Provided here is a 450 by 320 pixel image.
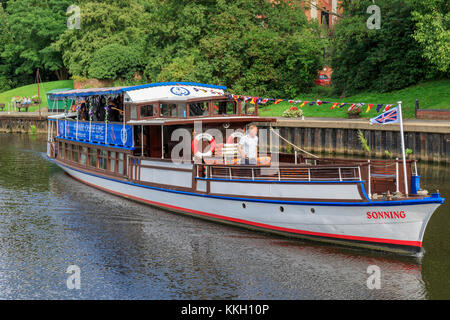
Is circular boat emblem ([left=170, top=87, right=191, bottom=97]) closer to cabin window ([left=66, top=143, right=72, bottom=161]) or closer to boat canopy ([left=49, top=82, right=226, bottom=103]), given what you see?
boat canopy ([left=49, top=82, right=226, bottom=103])

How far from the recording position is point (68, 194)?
1046 inches

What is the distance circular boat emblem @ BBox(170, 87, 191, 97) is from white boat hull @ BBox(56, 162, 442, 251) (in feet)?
15.1

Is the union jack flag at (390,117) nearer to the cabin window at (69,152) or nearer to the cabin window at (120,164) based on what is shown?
the cabin window at (120,164)

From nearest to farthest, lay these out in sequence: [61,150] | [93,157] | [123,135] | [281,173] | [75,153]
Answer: [281,173] → [123,135] → [93,157] → [75,153] → [61,150]

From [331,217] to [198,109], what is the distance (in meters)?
7.75

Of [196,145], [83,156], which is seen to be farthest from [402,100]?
[196,145]

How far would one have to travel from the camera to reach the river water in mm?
14406

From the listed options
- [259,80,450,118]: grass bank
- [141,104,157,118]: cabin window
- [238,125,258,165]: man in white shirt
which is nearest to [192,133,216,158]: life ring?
[238,125,258,165]: man in white shirt

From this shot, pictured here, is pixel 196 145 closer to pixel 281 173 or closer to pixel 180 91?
pixel 180 91

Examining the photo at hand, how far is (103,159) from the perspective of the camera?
1067 inches

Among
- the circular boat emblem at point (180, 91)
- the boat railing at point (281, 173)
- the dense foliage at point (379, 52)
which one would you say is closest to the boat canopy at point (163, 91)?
the circular boat emblem at point (180, 91)

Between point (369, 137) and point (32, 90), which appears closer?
point (369, 137)

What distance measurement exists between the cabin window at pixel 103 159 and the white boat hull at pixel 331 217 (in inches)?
255

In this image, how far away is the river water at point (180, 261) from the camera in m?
14.4
